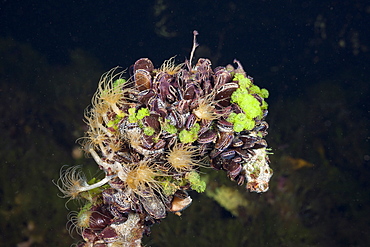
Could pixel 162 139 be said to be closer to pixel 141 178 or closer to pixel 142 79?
pixel 141 178

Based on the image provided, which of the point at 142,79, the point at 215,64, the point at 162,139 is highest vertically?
the point at 215,64

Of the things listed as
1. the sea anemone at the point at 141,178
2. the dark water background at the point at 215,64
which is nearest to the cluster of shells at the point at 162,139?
the sea anemone at the point at 141,178

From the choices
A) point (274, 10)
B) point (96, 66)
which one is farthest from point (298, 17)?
point (96, 66)

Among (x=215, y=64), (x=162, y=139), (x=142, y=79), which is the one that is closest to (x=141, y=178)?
(x=162, y=139)

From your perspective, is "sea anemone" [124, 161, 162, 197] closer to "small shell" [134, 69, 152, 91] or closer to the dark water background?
"small shell" [134, 69, 152, 91]

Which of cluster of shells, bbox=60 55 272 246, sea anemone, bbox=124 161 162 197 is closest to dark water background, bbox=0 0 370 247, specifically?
cluster of shells, bbox=60 55 272 246

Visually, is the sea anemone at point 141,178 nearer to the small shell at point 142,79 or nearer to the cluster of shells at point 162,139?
the cluster of shells at point 162,139
